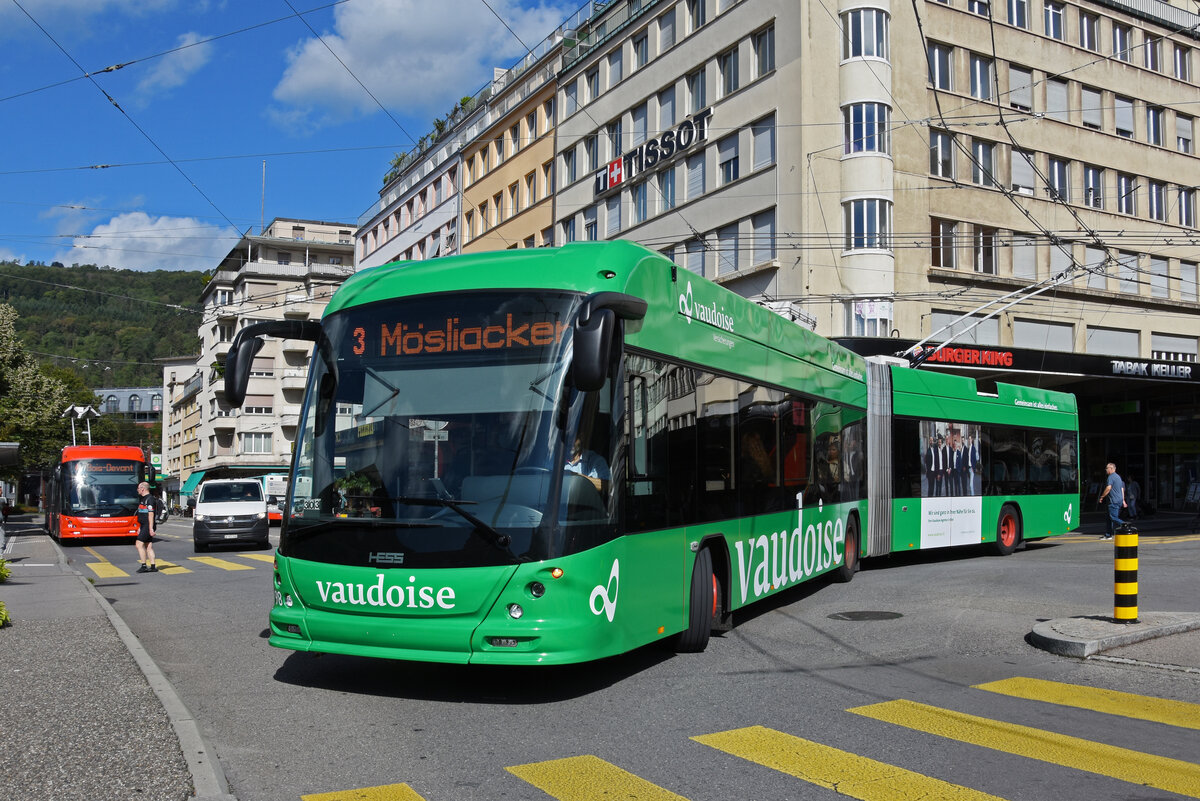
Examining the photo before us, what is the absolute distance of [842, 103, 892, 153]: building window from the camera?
33125mm

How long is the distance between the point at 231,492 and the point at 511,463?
73.6ft

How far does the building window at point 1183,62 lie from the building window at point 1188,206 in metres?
4.51

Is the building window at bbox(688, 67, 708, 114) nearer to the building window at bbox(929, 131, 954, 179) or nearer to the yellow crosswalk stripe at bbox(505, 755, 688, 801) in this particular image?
the building window at bbox(929, 131, 954, 179)

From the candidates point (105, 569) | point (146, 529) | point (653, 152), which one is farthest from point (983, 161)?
point (105, 569)

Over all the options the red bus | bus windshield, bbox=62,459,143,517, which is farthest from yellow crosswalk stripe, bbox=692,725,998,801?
bus windshield, bbox=62,459,143,517

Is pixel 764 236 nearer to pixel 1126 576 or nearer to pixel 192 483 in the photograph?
pixel 1126 576

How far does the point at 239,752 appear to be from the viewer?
6113mm

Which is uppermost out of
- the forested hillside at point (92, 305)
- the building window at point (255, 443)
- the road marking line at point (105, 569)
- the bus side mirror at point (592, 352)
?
the forested hillside at point (92, 305)

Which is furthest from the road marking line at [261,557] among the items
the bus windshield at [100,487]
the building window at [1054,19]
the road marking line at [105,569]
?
the building window at [1054,19]

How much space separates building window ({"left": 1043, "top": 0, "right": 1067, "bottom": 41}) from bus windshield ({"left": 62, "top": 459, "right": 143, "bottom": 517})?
34046 mm

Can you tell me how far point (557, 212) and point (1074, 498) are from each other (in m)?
28.9

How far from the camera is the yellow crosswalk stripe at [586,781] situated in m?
5.24

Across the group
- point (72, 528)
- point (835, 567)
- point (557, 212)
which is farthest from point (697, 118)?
point (835, 567)

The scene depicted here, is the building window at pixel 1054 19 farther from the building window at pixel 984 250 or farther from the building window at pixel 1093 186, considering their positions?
the building window at pixel 984 250
